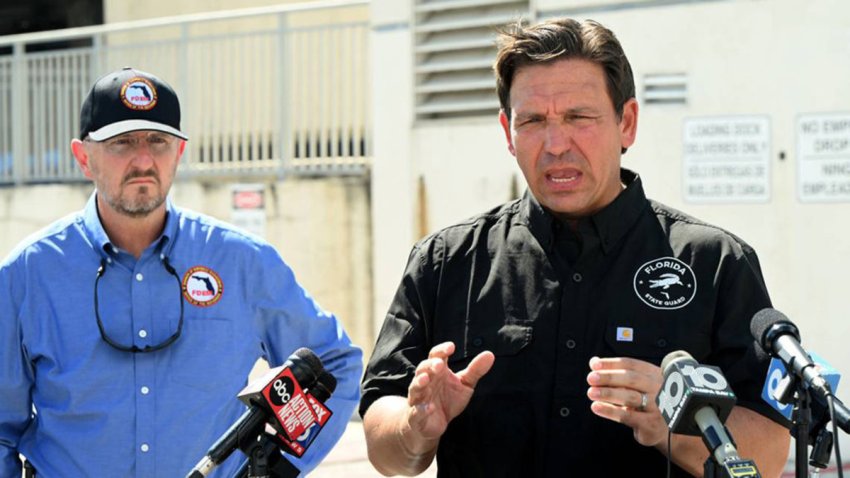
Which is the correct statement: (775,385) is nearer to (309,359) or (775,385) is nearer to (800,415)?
(800,415)

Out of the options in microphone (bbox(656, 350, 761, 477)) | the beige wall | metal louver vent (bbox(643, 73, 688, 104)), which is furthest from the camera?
the beige wall

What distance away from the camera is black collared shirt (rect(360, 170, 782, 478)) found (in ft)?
9.00

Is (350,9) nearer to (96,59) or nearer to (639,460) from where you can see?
(96,59)

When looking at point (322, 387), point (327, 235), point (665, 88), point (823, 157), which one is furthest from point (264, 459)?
point (327, 235)

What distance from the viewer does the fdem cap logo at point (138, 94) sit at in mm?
3730

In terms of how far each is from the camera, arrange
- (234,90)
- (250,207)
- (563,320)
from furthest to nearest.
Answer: (234,90)
(250,207)
(563,320)

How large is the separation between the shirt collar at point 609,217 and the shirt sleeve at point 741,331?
247mm

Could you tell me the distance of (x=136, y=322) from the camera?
143 inches

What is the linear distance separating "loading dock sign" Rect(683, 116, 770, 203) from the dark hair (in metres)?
6.23

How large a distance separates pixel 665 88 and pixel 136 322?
625 centimetres

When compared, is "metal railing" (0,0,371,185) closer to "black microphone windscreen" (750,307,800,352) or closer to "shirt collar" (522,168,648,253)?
"shirt collar" (522,168,648,253)

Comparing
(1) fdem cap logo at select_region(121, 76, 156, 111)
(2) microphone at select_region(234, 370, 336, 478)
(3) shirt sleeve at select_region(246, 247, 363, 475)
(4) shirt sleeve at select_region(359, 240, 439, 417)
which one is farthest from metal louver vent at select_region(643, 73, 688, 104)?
(2) microphone at select_region(234, 370, 336, 478)

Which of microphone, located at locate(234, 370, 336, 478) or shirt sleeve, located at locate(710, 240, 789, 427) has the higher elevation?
shirt sleeve, located at locate(710, 240, 789, 427)

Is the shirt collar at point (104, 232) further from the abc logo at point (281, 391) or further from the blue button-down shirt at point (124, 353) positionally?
the abc logo at point (281, 391)
